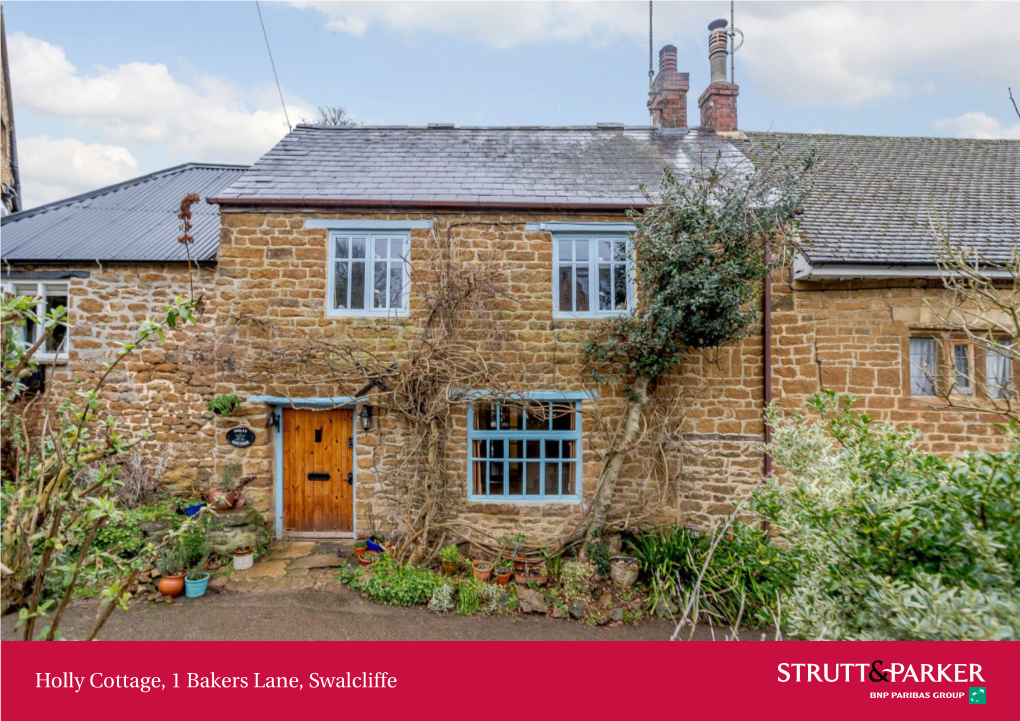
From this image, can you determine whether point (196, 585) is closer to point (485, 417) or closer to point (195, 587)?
point (195, 587)

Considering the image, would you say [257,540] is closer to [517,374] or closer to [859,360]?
[517,374]

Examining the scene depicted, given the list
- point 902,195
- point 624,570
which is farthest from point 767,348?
point 902,195

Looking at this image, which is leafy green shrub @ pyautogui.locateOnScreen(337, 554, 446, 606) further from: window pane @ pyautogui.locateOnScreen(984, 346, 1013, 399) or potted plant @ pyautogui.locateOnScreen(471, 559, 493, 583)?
window pane @ pyautogui.locateOnScreen(984, 346, 1013, 399)

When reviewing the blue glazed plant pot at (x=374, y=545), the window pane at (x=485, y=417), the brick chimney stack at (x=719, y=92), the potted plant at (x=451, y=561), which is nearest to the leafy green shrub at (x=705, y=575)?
the potted plant at (x=451, y=561)

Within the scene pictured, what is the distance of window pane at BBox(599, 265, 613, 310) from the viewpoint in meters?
7.67

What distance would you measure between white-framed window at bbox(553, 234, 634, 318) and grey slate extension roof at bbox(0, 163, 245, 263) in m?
5.98

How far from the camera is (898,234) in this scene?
26.6ft

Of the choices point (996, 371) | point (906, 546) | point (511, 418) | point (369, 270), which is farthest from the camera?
point (996, 371)

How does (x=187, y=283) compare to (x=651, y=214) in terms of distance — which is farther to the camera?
(x=187, y=283)

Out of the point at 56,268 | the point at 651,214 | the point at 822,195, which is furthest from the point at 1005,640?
the point at 56,268

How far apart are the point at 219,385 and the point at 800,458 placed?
7842mm

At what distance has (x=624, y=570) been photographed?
22.3 ft

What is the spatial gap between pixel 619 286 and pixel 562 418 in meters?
2.32

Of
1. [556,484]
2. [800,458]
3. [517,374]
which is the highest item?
[517,374]
